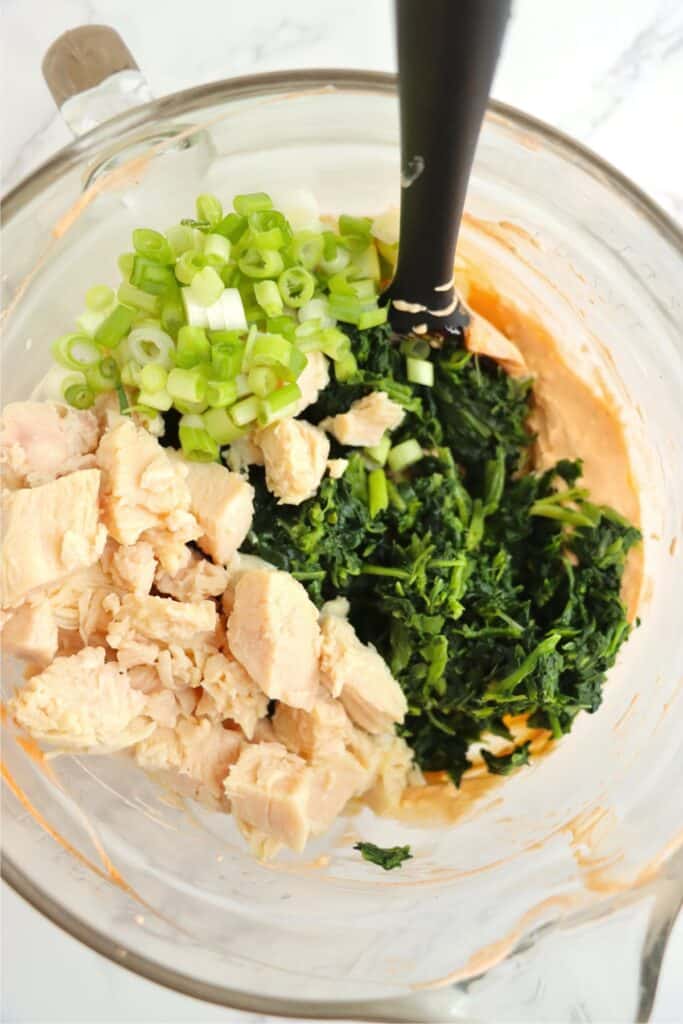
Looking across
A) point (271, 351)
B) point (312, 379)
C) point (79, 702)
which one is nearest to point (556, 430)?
point (312, 379)

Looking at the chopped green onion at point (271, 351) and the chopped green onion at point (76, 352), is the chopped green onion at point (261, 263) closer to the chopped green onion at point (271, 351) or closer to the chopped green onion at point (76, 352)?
the chopped green onion at point (271, 351)

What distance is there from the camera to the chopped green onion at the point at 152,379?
1.62 m

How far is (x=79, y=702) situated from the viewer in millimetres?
1589

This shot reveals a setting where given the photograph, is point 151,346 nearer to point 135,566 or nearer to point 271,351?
point 271,351

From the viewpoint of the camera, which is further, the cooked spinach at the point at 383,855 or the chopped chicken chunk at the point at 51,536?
the cooked spinach at the point at 383,855

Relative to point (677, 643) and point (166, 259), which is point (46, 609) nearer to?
point (166, 259)

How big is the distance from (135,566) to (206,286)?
53 centimetres

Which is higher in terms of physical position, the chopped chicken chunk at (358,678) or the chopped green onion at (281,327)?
the chopped green onion at (281,327)

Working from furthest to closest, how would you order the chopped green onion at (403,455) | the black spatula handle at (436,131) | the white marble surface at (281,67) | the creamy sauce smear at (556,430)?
the white marble surface at (281,67), the creamy sauce smear at (556,430), the chopped green onion at (403,455), the black spatula handle at (436,131)

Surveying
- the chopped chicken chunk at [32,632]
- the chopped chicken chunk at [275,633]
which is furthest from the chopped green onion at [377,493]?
the chopped chicken chunk at [32,632]

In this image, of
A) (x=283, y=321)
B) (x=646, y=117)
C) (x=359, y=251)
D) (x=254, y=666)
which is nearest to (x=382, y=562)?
(x=254, y=666)

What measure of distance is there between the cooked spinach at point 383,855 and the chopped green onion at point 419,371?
102 cm

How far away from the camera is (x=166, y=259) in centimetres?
166

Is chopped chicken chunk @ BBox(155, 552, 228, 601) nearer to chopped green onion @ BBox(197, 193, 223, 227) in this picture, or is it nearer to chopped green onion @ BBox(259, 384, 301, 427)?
chopped green onion @ BBox(259, 384, 301, 427)
